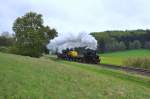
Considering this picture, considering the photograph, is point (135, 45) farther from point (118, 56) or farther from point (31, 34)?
point (31, 34)

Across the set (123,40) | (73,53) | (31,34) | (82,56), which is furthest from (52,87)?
(123,40)

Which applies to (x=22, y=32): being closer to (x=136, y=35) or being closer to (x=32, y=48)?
(x=32, y=48)

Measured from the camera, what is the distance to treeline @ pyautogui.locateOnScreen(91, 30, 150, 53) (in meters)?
96.2

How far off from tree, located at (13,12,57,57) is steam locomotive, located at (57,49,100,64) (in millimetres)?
4196

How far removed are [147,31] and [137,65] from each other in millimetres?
59354

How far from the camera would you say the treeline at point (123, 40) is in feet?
316

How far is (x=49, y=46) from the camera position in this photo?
7112 cm

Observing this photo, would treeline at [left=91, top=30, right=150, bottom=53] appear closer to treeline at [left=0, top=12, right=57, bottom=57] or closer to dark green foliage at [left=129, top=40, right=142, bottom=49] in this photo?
dark green foliage at [left=129, top=40, right=142, bottom=49]

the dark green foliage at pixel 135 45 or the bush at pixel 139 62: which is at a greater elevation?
the dark green foliage at pixel 135 45

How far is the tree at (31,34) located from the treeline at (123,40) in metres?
29.7

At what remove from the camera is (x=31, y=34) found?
209 feet

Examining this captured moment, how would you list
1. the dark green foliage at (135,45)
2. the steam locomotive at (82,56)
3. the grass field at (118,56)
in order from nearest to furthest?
the steam locomotive at (82,56) < the grass field at (118,56) < the dark green foliage at (135,45)

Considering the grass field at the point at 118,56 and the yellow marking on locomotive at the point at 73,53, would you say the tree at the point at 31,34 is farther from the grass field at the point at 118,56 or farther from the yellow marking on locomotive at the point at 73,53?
the grass field at the point at 118,56

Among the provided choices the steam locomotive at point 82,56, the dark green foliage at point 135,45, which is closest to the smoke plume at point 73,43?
the steam locomotive at point 82,56
